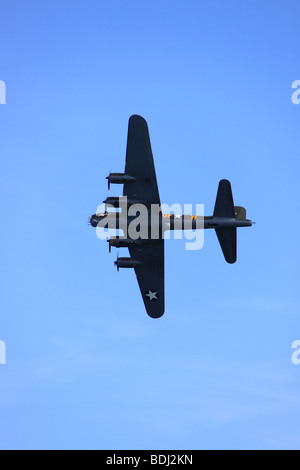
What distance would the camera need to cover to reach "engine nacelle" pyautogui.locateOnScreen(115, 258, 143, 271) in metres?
57.6

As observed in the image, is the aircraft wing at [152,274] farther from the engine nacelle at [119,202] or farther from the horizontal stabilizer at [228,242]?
the horizontal stabilizer at [228,242]

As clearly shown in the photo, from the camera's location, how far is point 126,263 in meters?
57.8

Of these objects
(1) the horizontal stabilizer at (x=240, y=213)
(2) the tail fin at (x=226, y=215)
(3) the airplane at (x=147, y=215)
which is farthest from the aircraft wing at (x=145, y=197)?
(1) the horizontal stabilizer at (x=240, y=213)

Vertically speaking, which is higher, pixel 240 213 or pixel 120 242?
pixel 240 213

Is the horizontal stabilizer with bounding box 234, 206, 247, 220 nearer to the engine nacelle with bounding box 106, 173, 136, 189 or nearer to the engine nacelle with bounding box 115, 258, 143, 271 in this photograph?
the engine nacelle with bounding box 106, 173, 136, 189

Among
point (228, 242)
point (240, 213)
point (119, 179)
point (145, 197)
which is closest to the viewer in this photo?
point (119, 179)

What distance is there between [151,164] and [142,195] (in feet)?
7.77

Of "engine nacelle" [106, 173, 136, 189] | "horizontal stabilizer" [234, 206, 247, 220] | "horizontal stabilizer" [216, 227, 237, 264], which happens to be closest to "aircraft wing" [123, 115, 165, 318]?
"engine nacelle" [106, 173, 136, 189]

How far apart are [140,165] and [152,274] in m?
9.06

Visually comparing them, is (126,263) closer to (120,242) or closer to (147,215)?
(120,242)

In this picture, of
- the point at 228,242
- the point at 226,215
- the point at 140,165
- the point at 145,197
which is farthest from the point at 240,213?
the point at 140,165

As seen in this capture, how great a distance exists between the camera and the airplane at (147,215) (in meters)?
53.8

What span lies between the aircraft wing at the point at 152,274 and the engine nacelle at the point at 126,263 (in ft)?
0.96
